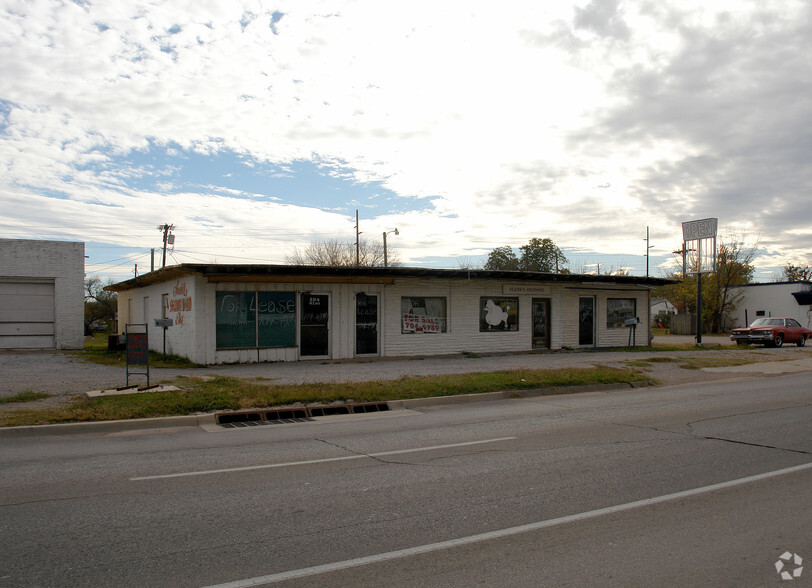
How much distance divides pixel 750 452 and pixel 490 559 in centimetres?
497

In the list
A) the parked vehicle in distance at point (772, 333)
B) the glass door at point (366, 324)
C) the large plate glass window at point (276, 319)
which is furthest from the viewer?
the parked vehicle in distance at point (772, 333)

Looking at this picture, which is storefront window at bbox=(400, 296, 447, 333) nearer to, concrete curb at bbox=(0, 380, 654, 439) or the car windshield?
concrete curb at bbox=(0, 380, 654, 439)

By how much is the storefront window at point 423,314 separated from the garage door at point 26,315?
1488 cm

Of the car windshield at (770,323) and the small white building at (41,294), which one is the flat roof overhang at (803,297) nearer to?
the car windshield at (770,323)

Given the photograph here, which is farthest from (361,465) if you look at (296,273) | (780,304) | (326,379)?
(780,304)

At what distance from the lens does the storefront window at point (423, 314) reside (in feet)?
70.2

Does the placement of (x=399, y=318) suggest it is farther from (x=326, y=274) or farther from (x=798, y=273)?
(x=798, y=273)

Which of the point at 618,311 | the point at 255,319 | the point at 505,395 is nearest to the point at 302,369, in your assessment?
the point at 255,319

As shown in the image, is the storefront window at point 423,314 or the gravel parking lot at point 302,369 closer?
the gravel parking lot at point 302,369

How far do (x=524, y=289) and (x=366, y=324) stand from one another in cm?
682

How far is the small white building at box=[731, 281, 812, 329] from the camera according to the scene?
4531 centimetres

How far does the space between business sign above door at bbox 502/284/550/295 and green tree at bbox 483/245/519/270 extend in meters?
42.2

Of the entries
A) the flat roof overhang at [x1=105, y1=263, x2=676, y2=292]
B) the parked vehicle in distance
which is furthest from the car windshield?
the flat roof overhang at [x1=105, y1=263, x2=676, y2=292]

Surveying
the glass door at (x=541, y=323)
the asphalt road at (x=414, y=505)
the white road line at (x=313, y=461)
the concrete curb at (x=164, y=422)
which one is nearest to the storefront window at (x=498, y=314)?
the glass door at (x=541, y=323)
